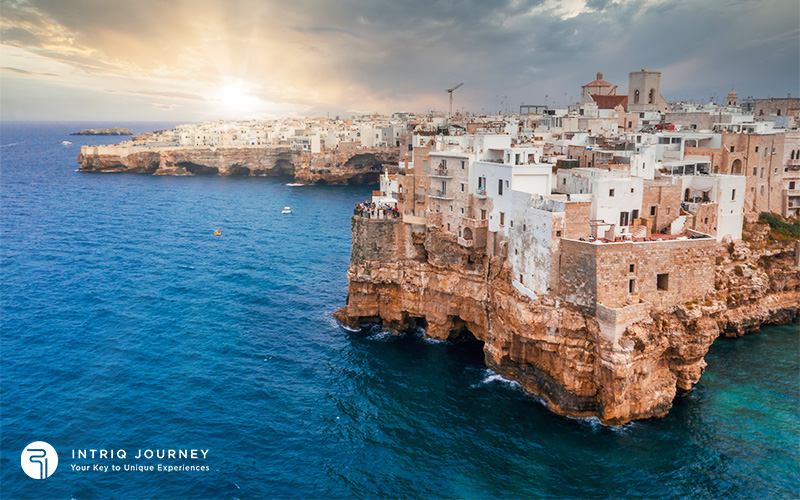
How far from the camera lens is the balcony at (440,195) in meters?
43.6

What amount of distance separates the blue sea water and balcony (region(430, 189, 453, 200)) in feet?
39.2

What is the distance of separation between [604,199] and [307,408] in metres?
24.1

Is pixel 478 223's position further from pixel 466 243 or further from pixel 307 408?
pixel 307 408

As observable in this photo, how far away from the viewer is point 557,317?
109 ft

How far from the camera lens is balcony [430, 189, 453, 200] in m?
43.6

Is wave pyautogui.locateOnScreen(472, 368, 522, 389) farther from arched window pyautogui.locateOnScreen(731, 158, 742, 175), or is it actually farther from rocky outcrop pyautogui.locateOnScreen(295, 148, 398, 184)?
rocky outcrop pyautogui.locateOnScreen(295, 148, 398, 184)

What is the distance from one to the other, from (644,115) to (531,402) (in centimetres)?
5419

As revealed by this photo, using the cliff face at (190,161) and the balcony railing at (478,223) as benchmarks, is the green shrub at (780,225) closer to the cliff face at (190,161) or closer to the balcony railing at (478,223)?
the balcony railing at (478,223)

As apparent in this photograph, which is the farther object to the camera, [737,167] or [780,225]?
[737,167]

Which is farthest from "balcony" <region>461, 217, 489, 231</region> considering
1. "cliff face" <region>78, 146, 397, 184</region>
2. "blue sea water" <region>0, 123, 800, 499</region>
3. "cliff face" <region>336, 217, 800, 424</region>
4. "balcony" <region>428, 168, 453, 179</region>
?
"cliff face" <region>78, 146, 397, 184</region>

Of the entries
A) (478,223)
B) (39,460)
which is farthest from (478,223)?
(39,460)

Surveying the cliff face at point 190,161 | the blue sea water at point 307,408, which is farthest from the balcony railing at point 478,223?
the cliff face at point 190,161

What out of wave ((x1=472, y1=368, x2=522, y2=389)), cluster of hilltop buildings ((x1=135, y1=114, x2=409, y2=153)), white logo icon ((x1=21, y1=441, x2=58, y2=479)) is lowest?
white logo icon ((x1=21, y1=441, x2=58, y2=479))

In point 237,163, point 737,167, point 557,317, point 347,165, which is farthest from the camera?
point 237,163
